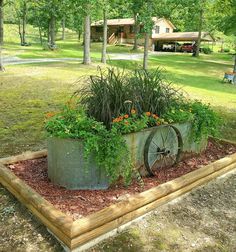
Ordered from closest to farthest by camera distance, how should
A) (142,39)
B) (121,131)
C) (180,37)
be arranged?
(121,131)
(180,37)
(142,39)

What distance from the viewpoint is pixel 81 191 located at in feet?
12.2

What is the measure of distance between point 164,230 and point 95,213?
2.47 feet

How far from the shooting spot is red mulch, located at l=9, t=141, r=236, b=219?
339 cm

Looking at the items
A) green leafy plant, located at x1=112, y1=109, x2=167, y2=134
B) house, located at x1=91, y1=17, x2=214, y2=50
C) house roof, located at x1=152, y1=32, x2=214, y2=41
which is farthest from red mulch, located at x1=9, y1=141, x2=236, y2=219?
house roof, located at x1=152, y1=32, x2=214, y2=41

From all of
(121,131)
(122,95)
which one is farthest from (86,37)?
(121,131)

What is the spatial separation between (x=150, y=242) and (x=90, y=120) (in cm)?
159

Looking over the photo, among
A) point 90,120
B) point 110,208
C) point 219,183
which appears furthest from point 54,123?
point 219,183

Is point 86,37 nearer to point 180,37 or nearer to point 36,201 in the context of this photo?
point 36,201

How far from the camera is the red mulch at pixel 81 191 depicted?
3389 mm

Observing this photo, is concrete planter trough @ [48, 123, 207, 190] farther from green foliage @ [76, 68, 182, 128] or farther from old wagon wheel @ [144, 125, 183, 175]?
green foliage @ [76, 68, 182, 128]

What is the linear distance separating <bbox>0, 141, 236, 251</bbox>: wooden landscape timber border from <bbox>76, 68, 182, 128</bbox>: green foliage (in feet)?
3.55

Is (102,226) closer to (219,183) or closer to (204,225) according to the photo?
(204,225)

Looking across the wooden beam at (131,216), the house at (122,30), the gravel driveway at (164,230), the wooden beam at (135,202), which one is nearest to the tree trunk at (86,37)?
the wooden beam at (135,202)

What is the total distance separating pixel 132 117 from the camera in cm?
417
